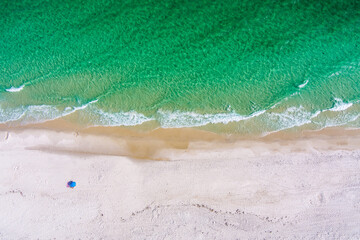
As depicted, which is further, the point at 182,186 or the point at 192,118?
the point at 192,118

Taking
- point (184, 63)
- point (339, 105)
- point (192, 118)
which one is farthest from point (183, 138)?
point (339, 105)

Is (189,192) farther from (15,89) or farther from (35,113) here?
(15,89)

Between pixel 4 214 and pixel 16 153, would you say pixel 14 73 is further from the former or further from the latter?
pixel 4 214

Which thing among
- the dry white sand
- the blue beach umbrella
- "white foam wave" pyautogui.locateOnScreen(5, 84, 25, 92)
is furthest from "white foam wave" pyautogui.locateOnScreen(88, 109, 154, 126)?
"white foam wave" pyautogui.locateOnScreen(5, 84, 25, 92)

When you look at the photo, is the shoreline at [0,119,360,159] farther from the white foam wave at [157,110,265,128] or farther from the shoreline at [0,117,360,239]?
the white foam wave at [157,110,265,128]

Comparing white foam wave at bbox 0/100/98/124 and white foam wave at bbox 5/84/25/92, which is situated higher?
white foam wave at bbox 5/84/25/92

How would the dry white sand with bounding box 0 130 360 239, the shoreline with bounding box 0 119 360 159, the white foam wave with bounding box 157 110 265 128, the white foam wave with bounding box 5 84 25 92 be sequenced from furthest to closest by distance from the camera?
1. the white foam wave with bounding box 5 84 25 92
2. the white foam wave with bounding box 157 110 265 128
3. the shoreline with bounding box 0 119 360 159
4. the dry white sand with bounding box 0 130 360 239

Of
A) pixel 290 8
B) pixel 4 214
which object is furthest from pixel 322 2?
pixel 4 214
